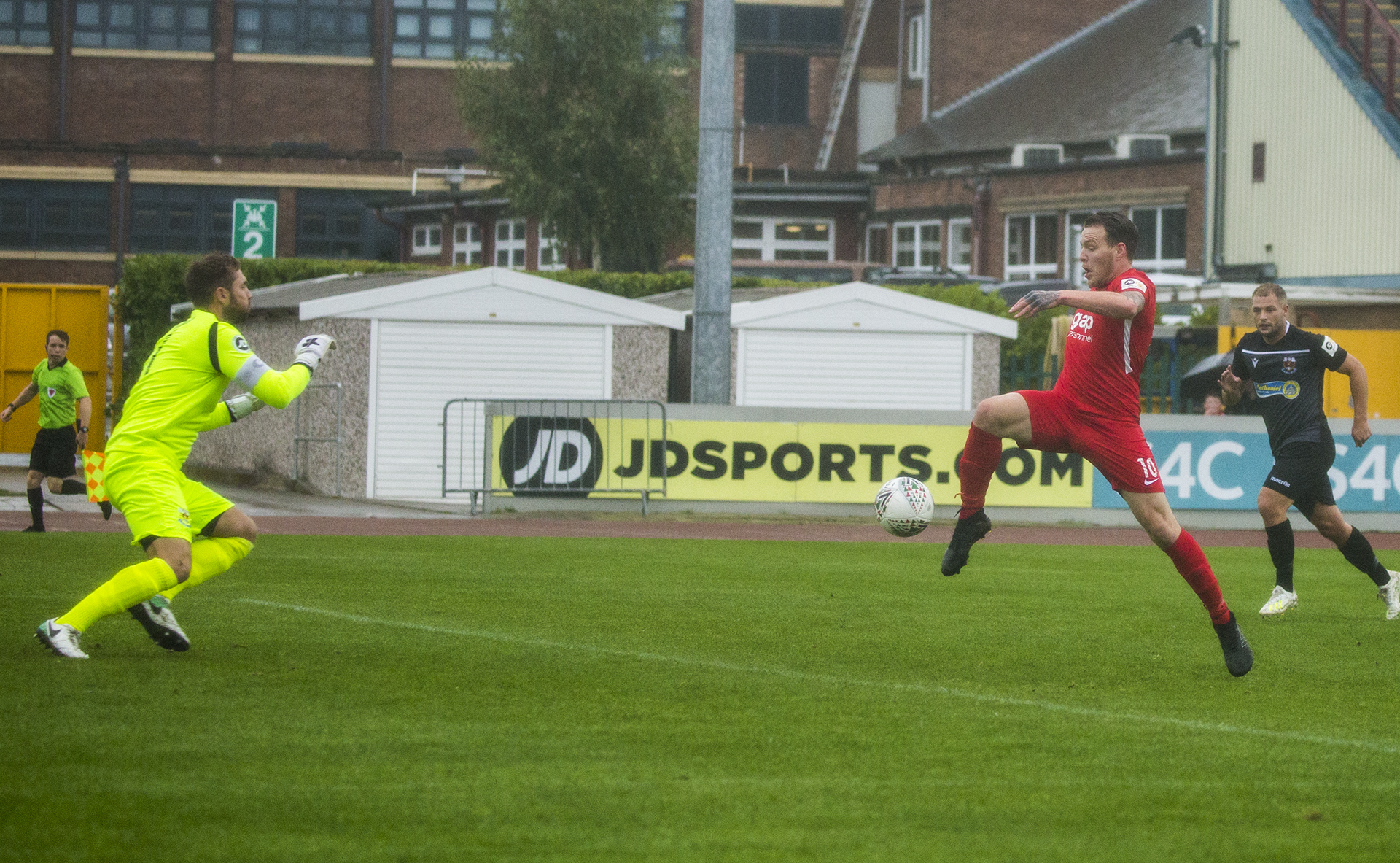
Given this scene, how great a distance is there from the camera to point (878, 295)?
907 inches

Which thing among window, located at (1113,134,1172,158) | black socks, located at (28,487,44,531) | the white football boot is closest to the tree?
window, located at (1113,134,1172,158)

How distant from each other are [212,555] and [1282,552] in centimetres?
682

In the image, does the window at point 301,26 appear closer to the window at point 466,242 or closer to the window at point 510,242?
the window at point 466,242

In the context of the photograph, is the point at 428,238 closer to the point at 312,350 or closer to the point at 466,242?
the point at 466,242

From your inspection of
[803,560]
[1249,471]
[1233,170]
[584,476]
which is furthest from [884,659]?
[1233,170]

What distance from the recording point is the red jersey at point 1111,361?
830 centimetres

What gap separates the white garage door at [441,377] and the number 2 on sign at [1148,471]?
13.8m

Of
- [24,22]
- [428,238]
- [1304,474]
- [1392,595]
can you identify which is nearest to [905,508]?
[1304,474]

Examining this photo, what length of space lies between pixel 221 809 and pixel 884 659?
422 cm

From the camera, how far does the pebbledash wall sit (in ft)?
70.7

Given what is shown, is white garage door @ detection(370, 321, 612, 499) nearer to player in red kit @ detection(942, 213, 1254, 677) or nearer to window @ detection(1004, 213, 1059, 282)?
player in red kit @ detection(942, 213, 1254, 677)

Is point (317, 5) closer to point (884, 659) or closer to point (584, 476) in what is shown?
point (584, 476)

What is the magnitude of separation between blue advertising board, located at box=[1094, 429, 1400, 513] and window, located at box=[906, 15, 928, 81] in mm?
33297

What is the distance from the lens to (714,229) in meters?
21.0
